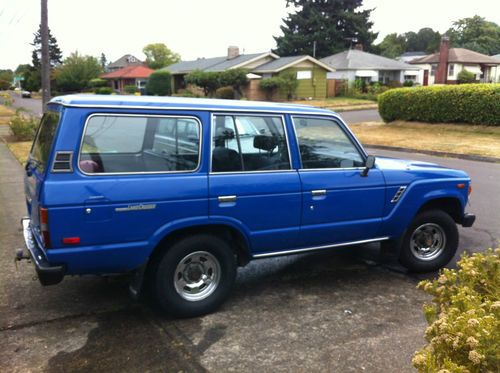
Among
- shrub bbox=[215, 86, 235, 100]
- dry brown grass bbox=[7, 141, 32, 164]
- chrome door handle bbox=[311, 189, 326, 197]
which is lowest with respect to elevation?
dry brown grass bbox=[7, 141, 32, 164]

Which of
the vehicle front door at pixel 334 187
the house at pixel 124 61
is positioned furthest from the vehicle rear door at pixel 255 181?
the house at pixel 124 61

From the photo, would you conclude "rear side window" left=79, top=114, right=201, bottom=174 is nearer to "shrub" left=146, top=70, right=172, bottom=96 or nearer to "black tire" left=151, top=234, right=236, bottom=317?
"black tire" left=151, top=234, right=236, bottom=317

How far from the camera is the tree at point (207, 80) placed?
4344 centimetres

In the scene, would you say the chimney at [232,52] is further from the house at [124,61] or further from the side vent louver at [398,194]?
Answer: the house at [124,61]

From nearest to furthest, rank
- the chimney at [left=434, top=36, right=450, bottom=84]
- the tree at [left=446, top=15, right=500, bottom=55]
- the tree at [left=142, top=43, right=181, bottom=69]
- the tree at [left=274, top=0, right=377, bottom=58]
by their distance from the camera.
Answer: the chimney at [left=434, top=36, right=450, bottom=84] < the tree at [left=274, top=0, right=377, bottom=58] < the tree at [left=446, top=15, right=500, bottom=55] < the tree at [left=142, top=43, right=181, bottom=69]

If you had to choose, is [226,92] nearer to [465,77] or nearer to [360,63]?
[360,63]

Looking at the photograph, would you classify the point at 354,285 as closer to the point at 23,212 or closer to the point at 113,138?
the point at 113,138

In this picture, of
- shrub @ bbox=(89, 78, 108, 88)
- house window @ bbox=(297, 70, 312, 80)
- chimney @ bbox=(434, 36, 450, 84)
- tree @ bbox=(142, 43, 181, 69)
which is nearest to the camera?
house window @ bbox=(297, 70, 312, 80)

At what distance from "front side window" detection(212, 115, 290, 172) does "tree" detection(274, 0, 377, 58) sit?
186ft

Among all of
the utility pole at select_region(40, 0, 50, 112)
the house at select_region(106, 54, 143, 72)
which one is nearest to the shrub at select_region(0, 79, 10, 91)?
the house at select_region(106, 54, 143, 72)

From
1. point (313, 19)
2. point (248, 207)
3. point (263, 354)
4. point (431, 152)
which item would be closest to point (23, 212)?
point (248, 207)

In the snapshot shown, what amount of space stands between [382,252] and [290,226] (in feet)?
4.55

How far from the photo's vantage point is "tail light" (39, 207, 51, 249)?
3.63m

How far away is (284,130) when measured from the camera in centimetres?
467
